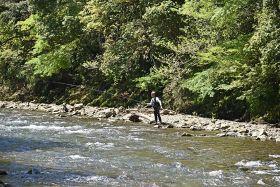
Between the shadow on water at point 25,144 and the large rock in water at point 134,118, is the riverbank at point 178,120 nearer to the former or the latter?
the large rock in water at point 134,118

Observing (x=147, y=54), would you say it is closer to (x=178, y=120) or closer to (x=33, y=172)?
(x=178, y=120)

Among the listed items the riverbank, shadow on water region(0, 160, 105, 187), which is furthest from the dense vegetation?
shadow on water region(0, 160, 105, 187)

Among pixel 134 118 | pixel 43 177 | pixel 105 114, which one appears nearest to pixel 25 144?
pixel 43 177

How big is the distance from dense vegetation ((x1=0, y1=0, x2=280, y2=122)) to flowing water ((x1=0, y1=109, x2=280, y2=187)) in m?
3.39

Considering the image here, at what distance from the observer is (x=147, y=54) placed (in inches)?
1027

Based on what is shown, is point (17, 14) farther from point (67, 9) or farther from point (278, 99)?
point (278, 99)

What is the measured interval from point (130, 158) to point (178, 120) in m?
8.09

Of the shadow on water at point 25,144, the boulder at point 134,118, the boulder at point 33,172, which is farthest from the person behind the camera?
the boulder at point 134,118

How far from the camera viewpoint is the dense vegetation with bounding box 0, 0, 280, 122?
18.5 meters

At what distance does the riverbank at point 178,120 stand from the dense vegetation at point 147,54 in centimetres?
107

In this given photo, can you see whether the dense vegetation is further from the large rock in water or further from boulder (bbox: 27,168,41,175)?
boulder (bbox: 27,168,41,175)

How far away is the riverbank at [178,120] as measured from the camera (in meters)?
17.1

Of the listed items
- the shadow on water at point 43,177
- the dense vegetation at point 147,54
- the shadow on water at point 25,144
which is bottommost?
the shadow on water at point 43,177

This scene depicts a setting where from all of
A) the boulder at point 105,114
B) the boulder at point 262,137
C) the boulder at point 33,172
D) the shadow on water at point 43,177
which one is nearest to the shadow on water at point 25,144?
the shadow on water at point 43,177
